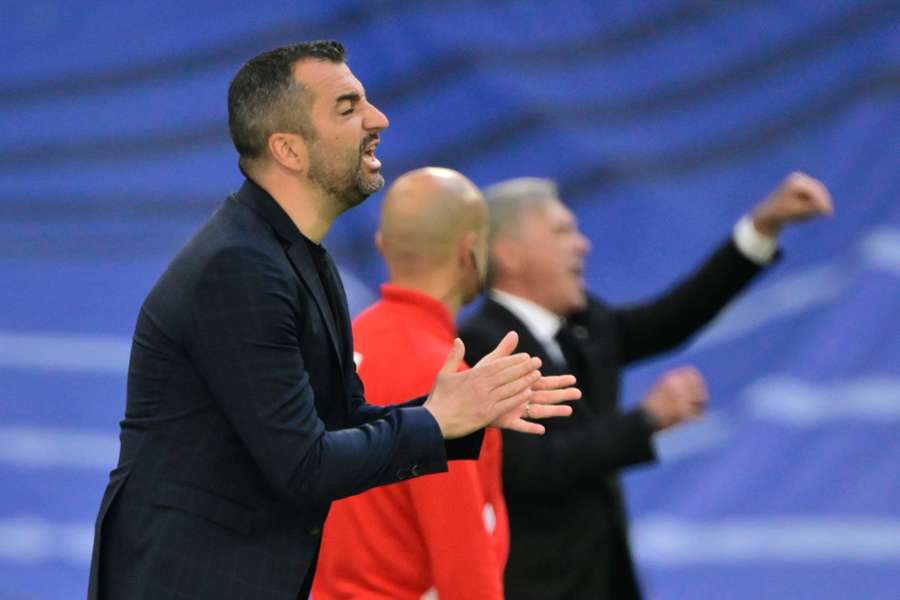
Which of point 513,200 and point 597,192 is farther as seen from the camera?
point 597,192

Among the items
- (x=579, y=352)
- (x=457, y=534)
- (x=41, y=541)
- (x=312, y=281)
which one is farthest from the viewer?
(x=41, y=541)

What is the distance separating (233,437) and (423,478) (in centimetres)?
54

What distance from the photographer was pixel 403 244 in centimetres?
267

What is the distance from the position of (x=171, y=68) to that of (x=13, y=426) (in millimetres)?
1178

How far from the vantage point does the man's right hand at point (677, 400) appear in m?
3.08

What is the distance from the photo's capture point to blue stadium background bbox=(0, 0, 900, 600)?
455cm

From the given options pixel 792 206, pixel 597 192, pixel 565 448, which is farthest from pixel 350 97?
pixel 597 192

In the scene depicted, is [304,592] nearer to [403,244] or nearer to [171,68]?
[403,244]

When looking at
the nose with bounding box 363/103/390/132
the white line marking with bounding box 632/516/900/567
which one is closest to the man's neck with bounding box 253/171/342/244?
the nose with bounding box 363/103/390/132

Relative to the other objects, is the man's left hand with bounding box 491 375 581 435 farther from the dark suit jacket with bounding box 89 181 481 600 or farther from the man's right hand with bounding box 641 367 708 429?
the man's right hand with bounding box 641 367 708 429

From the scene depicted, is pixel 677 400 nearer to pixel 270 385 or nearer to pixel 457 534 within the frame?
pixel 457 534

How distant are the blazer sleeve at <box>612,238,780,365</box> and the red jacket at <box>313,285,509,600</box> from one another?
104 centimetres

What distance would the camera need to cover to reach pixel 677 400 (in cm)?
309

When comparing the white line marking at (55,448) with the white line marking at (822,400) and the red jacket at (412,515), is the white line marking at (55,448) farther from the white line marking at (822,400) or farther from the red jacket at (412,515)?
the red jacket at (412,515)
